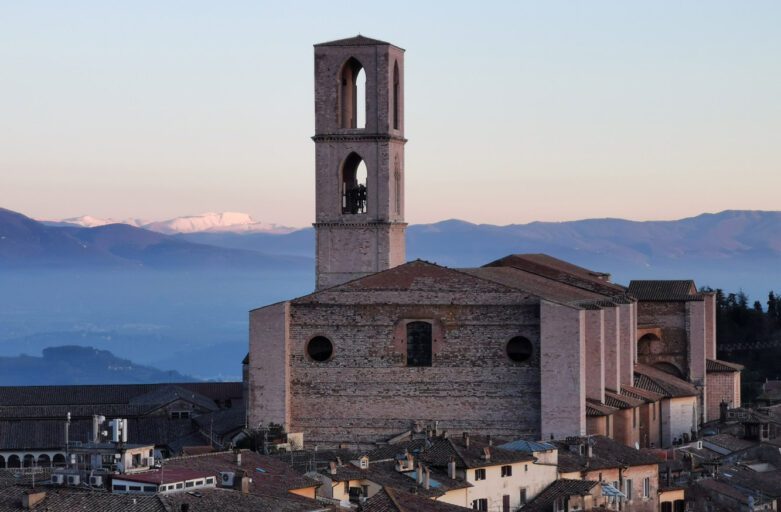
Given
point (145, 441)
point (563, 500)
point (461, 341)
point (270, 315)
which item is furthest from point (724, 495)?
point (145, 441)

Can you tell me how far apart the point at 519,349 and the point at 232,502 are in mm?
17505

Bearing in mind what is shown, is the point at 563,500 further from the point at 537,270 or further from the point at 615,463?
the point at 537,270

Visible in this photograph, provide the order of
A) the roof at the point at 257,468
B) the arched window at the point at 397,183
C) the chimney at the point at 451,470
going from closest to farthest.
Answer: the roof at the point at 257,468, the chimney at the point at 451,470, the arched window at the point at 397,183

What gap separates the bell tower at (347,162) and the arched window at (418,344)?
251 inches

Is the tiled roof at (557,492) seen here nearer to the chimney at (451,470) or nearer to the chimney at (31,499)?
the chimney at (451,470)

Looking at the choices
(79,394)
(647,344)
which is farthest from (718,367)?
Result: (79,394)

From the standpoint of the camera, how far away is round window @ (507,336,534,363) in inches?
2002

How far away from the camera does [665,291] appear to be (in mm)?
64500

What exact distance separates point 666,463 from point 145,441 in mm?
14167

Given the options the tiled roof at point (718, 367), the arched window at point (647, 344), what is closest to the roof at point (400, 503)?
the arched window at point (647, 344)

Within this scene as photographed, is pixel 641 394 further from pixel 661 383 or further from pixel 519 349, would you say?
pixel 519 349

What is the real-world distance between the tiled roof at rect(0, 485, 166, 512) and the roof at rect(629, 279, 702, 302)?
32515 mm

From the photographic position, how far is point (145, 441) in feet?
181

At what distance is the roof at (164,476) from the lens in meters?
34.8
